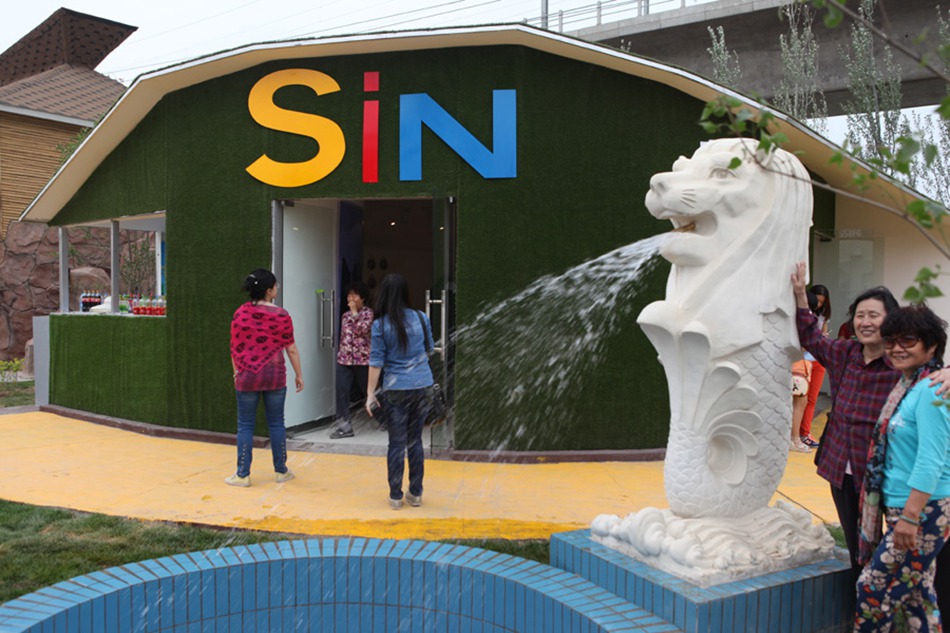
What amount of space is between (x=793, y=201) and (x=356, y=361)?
5.08 m

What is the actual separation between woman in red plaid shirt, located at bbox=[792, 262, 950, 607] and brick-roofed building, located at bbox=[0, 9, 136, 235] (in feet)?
47.2

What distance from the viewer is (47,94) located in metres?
16.4

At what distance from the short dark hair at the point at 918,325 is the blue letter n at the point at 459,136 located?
14.0 ft

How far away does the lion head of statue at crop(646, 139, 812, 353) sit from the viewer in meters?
3.09

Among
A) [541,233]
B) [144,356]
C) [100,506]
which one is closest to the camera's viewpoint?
[100,506]

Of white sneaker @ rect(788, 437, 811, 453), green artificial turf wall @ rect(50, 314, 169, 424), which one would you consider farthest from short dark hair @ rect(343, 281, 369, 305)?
white sneaker @ rect(788, 437, 811, 453)

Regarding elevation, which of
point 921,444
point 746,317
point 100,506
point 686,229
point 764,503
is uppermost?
point 686,229

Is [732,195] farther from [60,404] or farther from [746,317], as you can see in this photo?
[60,404]

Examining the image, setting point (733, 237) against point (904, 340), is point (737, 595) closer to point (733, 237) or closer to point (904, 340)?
point (904, 340)

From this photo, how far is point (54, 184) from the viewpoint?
9.07 m

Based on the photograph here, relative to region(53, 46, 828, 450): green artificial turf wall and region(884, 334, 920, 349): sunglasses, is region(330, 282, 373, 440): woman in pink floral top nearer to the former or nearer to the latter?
region(53, 46, 828, 450): green artificial turf wall

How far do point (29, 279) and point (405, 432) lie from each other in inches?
560

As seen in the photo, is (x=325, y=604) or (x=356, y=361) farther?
(x=356, y=361)

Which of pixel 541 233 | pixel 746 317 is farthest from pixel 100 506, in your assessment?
pixel 746 317
